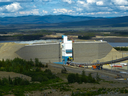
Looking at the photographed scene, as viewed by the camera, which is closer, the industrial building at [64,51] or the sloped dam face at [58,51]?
the sloped dam face at [58,51]

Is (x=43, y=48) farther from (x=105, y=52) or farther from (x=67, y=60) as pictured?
(x=105, y=52)

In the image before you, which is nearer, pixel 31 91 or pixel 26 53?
pixel 31 91

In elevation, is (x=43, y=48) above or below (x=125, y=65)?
above

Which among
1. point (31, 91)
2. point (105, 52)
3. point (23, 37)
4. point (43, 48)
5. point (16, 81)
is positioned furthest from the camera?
point (23, 37)

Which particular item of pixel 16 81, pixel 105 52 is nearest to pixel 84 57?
pixel 105 52

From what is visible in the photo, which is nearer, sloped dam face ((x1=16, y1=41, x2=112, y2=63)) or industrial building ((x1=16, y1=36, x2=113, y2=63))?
sloped dam face ((x1=16, y1=41, x2=112, y2=63))
